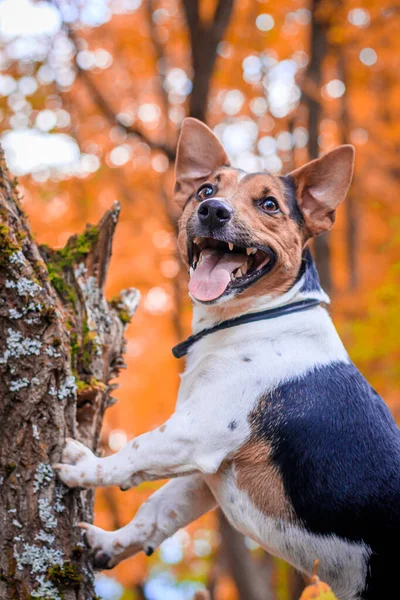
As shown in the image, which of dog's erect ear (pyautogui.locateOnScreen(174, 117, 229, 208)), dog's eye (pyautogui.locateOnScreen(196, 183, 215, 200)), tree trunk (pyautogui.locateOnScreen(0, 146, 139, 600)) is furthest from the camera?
dog's erect ear (pyautogui.locateOnScreen(174, 117, 229, 208))

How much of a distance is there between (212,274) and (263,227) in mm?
405

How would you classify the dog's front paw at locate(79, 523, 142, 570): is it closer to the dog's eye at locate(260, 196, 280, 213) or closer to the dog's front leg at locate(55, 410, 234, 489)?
the dog's front leg at locate(55, 410, 234, 489)

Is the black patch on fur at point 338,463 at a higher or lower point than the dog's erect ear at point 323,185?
lower

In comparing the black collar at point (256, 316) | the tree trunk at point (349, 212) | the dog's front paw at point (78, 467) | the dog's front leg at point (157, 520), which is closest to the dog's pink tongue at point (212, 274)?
the black collar at point (256, 316)

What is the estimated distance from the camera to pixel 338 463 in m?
2.86

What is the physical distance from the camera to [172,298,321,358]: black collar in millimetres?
3189

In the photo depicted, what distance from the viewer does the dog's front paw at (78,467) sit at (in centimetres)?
281

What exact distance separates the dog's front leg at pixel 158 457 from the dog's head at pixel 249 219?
649 mm

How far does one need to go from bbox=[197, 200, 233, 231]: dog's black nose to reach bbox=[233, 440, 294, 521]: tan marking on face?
1.12 m

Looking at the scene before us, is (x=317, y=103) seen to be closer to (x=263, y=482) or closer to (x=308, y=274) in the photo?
(x=308, y=274)

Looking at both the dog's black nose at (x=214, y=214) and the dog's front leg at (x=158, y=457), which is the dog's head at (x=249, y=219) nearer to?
the dog's black nose at (x=214, y=214)

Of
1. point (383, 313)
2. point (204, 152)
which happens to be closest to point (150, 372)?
point (383, 313)

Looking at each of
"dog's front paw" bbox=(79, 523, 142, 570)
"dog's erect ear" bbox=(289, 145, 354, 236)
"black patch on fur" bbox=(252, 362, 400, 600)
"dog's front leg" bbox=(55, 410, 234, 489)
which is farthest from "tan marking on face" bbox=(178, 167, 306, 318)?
"dog's front paw" bbox=(79, 523, 142, 570)

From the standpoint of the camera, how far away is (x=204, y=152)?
3748mm
